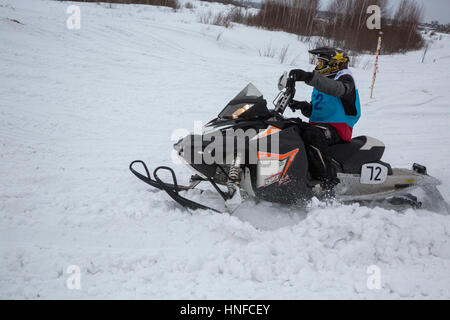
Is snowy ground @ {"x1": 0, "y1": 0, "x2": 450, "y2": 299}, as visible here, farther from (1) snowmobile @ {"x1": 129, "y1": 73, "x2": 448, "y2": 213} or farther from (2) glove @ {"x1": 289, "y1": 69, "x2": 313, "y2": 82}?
(2) glove @ {"x1": 289, "y1": 69, "x2": 313, "y2": 82}

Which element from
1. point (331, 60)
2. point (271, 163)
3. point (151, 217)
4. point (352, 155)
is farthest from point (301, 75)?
point (151, 217)

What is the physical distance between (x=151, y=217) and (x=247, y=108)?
1.24 m

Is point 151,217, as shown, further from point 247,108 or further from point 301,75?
point 301,75

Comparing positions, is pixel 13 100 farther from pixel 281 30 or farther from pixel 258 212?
pixel 281 30

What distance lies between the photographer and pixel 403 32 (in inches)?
784

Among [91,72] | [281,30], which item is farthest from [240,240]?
[281,30]

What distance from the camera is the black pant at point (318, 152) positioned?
2.73 metres

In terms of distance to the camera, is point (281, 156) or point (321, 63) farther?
point (321, 63)

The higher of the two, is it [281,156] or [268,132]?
[268,132]

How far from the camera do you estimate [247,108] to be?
258cm

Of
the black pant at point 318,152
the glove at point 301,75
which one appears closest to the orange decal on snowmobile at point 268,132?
the black pant at point 318,152

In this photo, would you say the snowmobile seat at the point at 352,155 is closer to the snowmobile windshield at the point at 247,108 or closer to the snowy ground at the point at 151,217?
the snowy ground at the point at 151,217

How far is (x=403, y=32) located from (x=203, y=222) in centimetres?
2256

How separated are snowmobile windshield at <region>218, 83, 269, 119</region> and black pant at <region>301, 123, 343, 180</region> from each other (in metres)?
0.43
